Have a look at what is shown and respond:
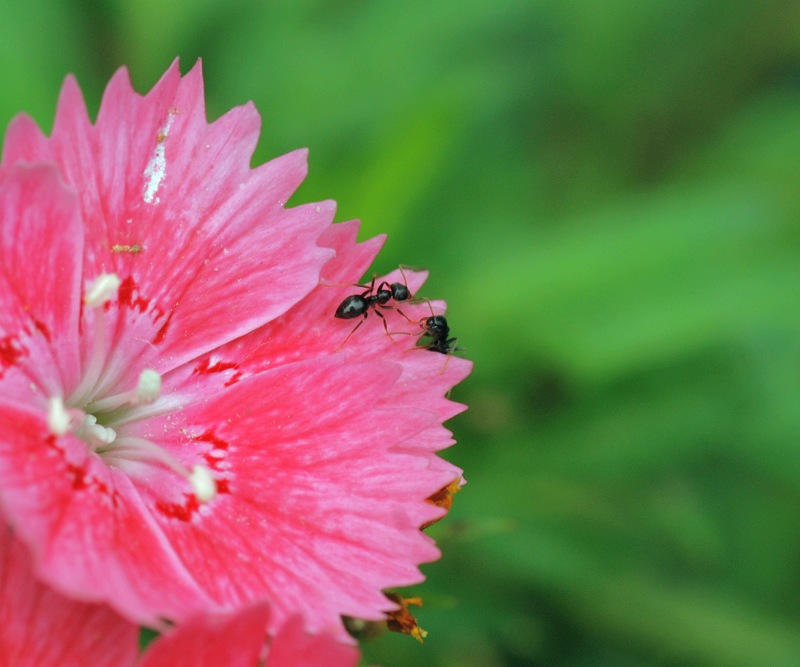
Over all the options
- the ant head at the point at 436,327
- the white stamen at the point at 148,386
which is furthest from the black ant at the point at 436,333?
the white stamen at the point at 148,386

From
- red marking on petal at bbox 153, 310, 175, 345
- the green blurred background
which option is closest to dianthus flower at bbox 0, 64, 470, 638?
red marking on petal at bbox 153, 310, 175, 345

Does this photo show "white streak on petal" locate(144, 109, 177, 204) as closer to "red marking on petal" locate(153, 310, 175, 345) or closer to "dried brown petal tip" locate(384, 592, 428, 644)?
"red marking on petal" locate(153, 310, 175, 345)

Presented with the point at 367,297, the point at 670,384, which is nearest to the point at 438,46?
the point at 670,384

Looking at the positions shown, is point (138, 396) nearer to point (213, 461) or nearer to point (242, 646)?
point (213, 461)

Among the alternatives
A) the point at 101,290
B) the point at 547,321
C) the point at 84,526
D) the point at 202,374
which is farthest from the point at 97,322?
the point at 547,321

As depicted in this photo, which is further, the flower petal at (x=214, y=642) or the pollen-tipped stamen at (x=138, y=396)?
the pollen-tipped stamen at (x=138, y=396)

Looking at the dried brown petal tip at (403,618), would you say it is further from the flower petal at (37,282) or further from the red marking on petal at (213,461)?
the flower petal at (37,282)
